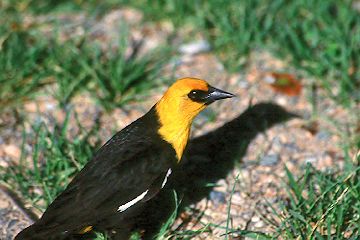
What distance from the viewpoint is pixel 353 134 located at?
4891 mm

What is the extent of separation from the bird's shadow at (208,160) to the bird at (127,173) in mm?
232

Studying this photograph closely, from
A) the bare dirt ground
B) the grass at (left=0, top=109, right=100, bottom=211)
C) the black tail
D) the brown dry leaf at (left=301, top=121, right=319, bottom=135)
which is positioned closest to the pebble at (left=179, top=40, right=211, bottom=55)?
the bare dirt ground

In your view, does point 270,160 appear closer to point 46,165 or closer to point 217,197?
point 217,197

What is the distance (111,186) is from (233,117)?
158 cm

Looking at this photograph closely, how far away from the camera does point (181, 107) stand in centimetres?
403

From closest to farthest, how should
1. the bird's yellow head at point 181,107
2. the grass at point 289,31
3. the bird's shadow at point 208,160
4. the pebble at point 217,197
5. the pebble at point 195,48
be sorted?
the bird's yellow head at point 181,107 < the bird's shadow at point 208,160 < the pebble at point 217,197 < the grass at point 289,31 < the pebble at point 195,48

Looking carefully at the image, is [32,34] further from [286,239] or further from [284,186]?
[286,239]

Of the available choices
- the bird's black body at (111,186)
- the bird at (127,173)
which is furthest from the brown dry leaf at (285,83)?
the bird's black body at (111,186)

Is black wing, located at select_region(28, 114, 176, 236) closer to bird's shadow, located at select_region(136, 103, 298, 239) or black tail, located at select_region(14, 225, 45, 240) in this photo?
black tail, located at select_region(14, 225, 45, 240)

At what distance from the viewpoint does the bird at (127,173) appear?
3.67 metres

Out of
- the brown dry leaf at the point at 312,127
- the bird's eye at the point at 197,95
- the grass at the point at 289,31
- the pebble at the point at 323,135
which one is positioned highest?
the grass at the point at 289,31

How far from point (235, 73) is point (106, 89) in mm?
1011

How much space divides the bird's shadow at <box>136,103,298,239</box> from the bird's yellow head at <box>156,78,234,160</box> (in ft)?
0.70

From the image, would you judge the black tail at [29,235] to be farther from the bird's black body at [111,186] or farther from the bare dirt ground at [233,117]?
the bare dirt ground at [233,117]
